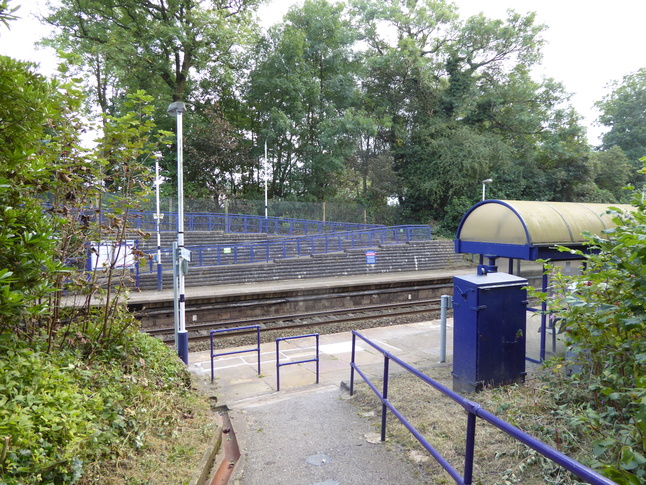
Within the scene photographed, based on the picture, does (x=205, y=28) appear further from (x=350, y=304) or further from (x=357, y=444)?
(x=357, y=444)

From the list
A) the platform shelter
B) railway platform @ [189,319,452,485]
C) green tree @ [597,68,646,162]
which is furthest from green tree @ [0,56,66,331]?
green tree @ [597,68,646,162]

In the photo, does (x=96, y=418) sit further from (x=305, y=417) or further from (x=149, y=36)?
(x=149, y=36)

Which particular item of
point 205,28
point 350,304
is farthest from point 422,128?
point 350,304

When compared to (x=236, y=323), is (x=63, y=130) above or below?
above

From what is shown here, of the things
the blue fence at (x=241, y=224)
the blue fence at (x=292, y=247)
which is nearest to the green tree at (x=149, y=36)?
the blue fence at (x=241, y=224)

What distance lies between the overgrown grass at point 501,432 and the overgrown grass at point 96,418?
2255mm

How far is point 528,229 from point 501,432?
438 cm

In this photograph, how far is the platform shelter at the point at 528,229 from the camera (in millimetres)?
7672

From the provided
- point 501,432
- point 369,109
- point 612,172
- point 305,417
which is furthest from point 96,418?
point 612,172

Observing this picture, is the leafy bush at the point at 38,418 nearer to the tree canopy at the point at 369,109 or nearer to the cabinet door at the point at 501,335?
the cabinet door at the point at 501,335

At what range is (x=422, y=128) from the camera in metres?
34.1

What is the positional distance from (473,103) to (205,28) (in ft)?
67.2

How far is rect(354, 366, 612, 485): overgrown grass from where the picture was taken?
352 cm

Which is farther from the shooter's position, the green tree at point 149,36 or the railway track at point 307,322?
the green tree at point 149,36
